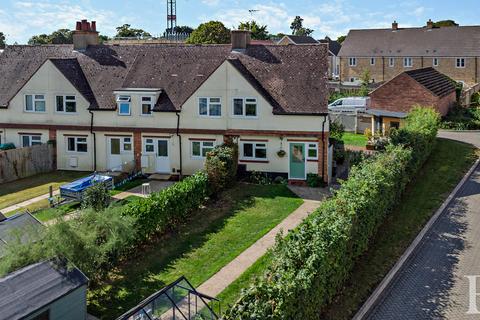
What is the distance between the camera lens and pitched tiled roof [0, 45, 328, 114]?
30.3 meters

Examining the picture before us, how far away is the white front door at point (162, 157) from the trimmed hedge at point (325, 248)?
1226 cm

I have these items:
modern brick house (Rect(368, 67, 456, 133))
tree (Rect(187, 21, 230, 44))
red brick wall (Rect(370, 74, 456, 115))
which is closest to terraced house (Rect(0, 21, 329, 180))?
modern brick house (Rect(368, 67, 456, 133))

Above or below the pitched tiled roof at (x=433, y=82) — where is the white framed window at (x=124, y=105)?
below

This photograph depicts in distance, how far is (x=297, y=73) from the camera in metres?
31.0

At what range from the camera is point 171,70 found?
3306 centimetres

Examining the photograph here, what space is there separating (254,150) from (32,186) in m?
12.0

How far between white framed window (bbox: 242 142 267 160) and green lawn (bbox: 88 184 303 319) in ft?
9.73

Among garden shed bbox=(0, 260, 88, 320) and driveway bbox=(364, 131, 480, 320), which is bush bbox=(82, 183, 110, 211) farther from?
driveway bbox=(364, 131, 480, 320)

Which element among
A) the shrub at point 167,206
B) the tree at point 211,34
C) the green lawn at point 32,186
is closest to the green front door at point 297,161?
the shrub at point 167,206

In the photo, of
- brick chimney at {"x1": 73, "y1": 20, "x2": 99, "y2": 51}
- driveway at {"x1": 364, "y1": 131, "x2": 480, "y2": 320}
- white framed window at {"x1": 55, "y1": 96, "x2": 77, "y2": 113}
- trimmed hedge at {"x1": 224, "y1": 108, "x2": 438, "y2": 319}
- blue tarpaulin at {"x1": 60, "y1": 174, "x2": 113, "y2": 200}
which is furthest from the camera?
brick chimney at {"x1": 73, "y1": 20, "x2": 99, "y2": 51}

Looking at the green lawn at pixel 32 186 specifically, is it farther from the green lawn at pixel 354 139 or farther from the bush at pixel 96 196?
the green lawn at pixel 354 139

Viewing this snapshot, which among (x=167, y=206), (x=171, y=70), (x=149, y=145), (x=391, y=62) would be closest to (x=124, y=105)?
(x=149, y=145)

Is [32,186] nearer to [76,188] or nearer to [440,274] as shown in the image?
[76,188]

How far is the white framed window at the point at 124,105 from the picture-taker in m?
31.7
